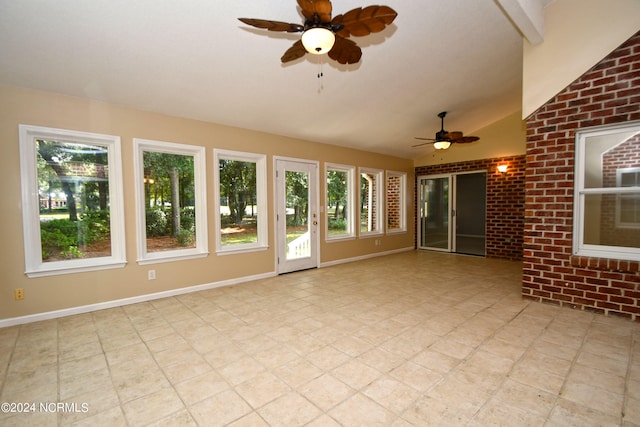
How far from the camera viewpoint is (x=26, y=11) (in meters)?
2.12

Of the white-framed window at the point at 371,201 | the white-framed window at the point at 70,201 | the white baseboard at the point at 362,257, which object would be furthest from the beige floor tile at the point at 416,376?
the white-framed window at the point at 371,201

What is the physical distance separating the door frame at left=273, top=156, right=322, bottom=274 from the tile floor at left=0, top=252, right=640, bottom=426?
1.41 m

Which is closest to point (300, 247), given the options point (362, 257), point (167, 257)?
point (362, 257)

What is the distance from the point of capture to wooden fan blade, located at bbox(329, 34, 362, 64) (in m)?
2.07

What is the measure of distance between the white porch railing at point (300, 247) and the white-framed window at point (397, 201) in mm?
2760

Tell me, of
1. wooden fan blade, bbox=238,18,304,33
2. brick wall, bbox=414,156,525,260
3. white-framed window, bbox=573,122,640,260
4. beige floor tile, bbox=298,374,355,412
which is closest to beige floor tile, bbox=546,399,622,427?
beige floor tile, bbox=298,374,355,412

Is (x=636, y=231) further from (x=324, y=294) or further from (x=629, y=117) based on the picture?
(x=324, y=294)

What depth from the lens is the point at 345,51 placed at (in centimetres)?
220

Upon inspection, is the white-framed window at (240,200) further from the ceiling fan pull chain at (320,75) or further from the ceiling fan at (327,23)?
the ceiling fan at (327,23)

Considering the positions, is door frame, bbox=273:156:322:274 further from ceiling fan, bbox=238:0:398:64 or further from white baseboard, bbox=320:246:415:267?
ceiling fan, bbox=238:0:398:64

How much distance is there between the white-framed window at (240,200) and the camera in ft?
14.0

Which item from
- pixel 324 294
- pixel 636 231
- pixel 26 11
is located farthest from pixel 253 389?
pixel 636 231

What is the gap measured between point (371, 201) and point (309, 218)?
2030mm

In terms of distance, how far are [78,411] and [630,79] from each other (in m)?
5.34
